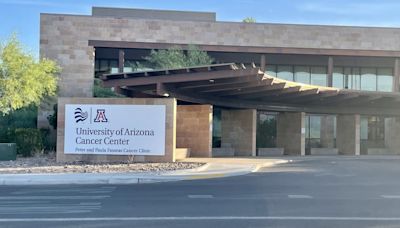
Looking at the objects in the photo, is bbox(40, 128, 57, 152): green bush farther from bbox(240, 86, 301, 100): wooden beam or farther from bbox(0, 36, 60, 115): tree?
bbox(240, 86, 301, 100): wooden beam

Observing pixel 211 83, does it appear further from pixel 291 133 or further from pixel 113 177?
pixel 291 133

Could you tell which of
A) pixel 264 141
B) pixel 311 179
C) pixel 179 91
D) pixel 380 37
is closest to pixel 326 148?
pixel 264 141

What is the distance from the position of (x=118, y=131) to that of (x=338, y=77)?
2425cm

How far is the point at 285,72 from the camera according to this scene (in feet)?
143

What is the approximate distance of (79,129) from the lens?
83.4 feet

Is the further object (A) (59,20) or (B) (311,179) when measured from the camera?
(A) (59,20)

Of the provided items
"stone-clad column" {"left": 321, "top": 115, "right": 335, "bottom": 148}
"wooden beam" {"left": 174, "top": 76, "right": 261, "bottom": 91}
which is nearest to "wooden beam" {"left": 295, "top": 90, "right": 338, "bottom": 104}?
"stone-clad column" {"left": 321, "top": 115, "right": 335, "bottom": 148}

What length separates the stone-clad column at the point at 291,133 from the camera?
37.9m

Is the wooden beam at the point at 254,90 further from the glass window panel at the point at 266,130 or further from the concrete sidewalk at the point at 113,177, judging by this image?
the glass window panel at the point at 266,130

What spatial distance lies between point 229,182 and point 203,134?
13.4m

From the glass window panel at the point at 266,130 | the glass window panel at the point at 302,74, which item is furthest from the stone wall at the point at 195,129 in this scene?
the glass window panel at the point at 302,74

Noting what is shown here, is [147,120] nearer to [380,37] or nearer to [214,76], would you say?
[214,76]

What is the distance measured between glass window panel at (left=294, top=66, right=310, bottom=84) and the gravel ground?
20776 mm

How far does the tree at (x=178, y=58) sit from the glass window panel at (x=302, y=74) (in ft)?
27.0
